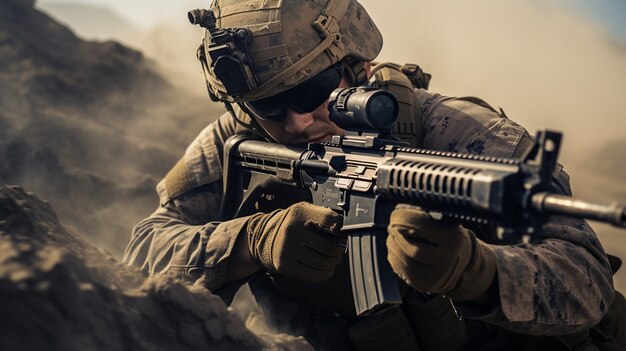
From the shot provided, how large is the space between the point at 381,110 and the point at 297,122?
→ 0.73m

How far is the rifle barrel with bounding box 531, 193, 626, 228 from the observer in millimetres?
1591

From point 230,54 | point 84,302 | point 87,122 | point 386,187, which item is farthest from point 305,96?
point 87,122

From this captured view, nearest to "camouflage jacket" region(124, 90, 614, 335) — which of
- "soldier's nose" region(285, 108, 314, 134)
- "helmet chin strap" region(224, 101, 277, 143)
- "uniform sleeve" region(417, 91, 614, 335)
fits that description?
"uniform sleeve" region(417, 91, 614, 335)

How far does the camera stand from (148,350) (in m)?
1.86

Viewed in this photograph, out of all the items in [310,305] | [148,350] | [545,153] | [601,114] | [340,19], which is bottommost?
[601,114]

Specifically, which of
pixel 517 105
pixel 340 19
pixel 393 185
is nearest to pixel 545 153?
pixel 393 185

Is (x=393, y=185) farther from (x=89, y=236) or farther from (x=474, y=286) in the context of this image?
(x=89, y=236)

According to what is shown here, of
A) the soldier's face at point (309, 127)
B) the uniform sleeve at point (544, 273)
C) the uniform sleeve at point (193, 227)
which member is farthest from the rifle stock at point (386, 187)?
the uniform sleeve at point (544, 273)

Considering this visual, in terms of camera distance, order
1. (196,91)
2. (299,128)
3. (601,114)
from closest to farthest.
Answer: (299,128) < (601,114) < (196,91)

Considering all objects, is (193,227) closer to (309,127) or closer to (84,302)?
(309,127)

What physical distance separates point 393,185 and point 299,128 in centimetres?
102

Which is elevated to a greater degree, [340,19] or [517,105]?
[340,19]

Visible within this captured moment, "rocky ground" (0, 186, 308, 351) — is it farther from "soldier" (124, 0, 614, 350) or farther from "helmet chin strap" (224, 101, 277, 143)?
"helmet chin strap" (224, 101, 277, 143)

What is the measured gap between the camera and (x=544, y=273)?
8.34 ft
